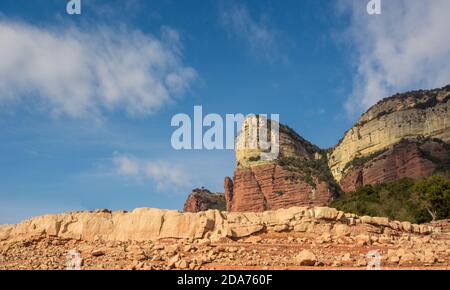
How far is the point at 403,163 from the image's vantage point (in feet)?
241

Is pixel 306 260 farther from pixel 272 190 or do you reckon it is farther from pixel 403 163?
pixel 272 190

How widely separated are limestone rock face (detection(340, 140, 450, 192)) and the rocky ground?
2202 inches

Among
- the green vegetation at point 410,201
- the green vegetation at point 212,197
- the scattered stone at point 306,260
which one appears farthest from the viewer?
the green vegetation at point 212,197

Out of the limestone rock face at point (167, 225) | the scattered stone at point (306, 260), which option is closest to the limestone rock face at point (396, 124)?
the limestone rock face at point (167, 225)

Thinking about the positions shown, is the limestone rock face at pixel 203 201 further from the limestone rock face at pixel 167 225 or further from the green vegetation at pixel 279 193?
the limestone rock face at pixel 167 225

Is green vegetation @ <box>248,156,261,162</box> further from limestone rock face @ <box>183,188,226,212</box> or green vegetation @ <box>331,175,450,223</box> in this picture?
green vegetation @ <box>331,175,450,223</box>

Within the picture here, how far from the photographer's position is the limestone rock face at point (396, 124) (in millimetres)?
81562

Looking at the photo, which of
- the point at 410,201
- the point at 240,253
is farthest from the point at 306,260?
the point at 410,201

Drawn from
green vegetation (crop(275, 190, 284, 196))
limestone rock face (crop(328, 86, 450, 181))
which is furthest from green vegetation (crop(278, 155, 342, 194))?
limestone rock face (crop(328, 86, 450, 181))

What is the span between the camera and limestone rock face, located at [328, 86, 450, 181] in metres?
81.6

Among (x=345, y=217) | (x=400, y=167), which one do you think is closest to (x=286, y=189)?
(x=400, y=167)

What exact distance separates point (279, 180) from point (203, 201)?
74.3ft

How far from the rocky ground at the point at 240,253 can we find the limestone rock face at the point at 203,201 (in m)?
77.5
